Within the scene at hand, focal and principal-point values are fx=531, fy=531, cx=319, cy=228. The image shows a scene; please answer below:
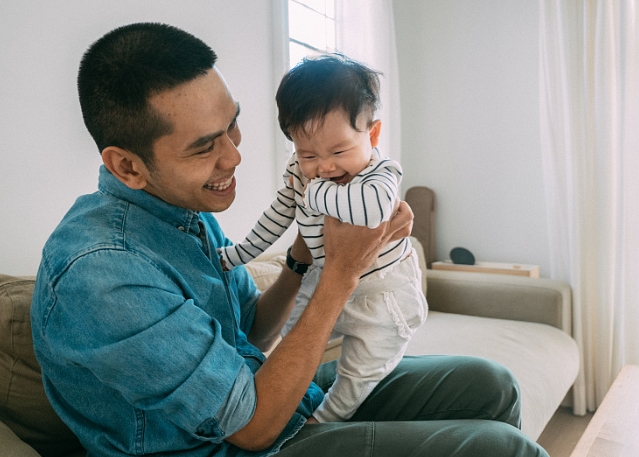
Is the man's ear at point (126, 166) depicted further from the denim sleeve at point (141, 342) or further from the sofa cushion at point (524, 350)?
the sofa cushion at point (524, 350)

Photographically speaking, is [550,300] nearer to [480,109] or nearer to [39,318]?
[480,109]

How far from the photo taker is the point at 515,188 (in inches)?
128

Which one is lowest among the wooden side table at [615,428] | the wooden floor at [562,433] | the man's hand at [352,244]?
the wooden floor at [562,433]

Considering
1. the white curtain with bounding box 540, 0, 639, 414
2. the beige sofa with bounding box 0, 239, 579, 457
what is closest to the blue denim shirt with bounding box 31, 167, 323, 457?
Result: the beige sofa with bounding box 0, 239, 579, 457

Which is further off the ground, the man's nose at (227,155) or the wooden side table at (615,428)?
the man's nose at (227,155)

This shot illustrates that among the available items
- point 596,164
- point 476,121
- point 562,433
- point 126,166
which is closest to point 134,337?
point 126,166

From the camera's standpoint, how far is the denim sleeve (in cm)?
80

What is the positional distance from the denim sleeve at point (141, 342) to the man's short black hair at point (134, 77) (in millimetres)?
247

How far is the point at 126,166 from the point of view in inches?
39.8

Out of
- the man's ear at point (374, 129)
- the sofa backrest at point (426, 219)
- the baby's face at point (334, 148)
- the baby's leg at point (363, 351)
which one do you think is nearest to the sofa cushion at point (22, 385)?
the baby's leg at point (363, 351)

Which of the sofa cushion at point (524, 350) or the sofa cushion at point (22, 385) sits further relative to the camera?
the sofa cushion at point (524, 350)

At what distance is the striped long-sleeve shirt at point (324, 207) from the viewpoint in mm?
1034

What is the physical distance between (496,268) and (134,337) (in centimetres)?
264

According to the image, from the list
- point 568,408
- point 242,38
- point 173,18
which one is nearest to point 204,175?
point 173,18
